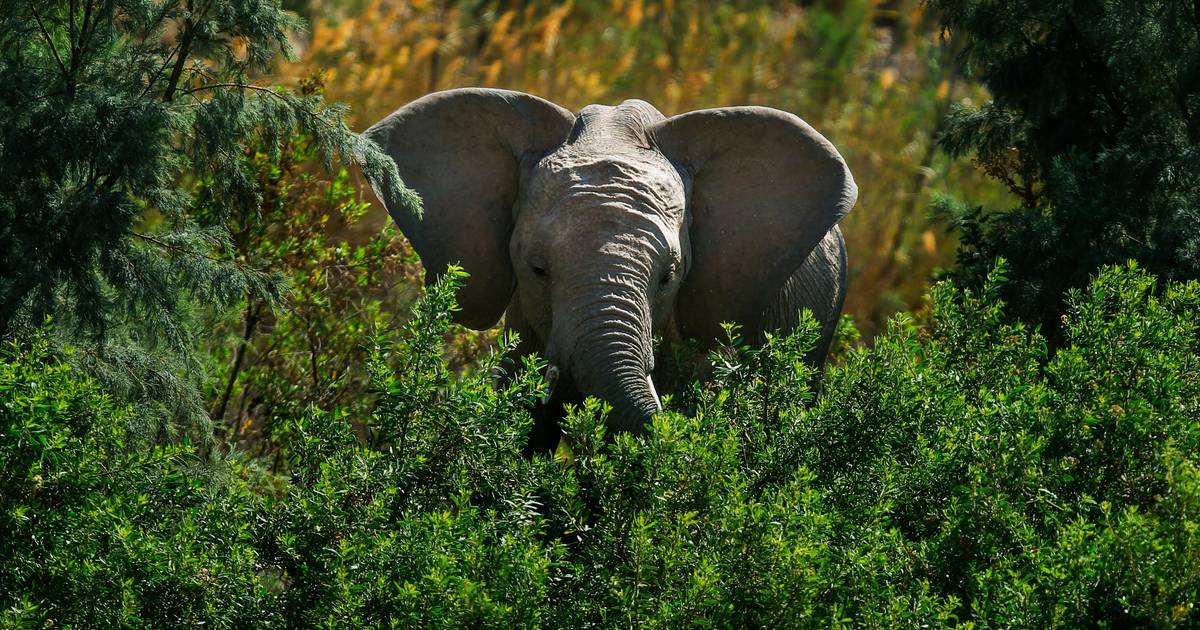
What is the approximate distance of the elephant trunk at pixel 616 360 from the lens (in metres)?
6.04

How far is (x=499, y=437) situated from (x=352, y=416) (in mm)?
3100

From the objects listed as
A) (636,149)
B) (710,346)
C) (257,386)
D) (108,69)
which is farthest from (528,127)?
(257,386)

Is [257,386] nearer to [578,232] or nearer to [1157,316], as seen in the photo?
[578,232]

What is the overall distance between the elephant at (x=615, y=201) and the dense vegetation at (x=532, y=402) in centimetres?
46

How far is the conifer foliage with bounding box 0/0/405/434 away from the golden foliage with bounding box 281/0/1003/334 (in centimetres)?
546

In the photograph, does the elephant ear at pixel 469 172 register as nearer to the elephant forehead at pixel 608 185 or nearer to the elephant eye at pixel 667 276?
the elephant forehead at pixel 608 185

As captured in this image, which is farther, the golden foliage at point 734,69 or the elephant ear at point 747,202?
the golden foliage at point 734,69

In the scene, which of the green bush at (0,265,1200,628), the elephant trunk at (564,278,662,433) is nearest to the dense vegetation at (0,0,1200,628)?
the green bush at (0,265,1200,628)

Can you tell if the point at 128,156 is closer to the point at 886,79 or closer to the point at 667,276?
the point at 667,276

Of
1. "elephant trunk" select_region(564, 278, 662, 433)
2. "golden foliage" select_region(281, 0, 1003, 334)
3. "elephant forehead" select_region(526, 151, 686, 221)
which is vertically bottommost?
"golden foliage" select_region(281, 0, 1003, 334)

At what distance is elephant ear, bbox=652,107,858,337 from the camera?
692 centimetres

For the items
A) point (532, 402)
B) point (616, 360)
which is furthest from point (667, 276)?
point (532, 402)

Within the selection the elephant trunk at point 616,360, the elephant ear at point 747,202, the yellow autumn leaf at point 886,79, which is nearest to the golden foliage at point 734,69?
the yellow autumn leaf at point 886,79

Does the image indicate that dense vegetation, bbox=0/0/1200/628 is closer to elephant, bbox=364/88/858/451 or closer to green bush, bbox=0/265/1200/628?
green bush, bbox=0/265/1200/628
